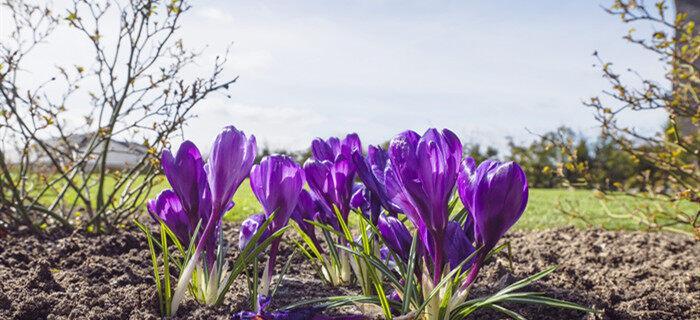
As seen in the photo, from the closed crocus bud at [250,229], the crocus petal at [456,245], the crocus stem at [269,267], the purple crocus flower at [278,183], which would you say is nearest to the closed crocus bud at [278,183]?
the purple crocus flower at [278,183]

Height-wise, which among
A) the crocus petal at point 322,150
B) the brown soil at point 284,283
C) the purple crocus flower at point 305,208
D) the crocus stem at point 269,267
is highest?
the crocus petal at point 322,150

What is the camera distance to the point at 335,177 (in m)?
2.23

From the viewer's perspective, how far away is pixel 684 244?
15.9ft

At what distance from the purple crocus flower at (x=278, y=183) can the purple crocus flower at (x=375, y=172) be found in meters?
0.19

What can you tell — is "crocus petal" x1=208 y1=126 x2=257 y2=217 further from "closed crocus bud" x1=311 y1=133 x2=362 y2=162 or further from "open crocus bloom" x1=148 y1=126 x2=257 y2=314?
"closed crocus bud" x1=311 y1=133 x2=362 y2=162

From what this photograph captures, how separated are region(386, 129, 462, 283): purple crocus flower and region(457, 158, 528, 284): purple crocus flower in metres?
0.06

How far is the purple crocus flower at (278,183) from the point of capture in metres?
Result: 1.97

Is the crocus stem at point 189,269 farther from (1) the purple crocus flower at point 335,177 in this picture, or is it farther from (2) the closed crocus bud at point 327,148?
(2) the closed crocus bud at point 327,148

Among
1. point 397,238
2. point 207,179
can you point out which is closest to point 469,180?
point 397,238

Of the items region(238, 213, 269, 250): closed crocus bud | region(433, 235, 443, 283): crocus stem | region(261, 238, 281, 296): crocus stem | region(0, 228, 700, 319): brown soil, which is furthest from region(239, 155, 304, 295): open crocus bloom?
region(433, 235, 443, 283): crocus stem

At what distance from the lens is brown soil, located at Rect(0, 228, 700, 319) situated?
2.19 metres

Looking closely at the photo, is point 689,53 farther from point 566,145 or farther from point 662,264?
point 662,264

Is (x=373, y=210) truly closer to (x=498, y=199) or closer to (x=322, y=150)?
(x=322, y=150)

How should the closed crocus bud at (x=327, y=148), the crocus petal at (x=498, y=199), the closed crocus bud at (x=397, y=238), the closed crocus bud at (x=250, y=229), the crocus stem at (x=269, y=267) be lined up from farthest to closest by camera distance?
the closed crocus bud at (x=327, y=148)
the closed crocus bud at (x=250, y=229)
the crocus stem at (x=269, y=267)
the closed crocus bud at (x=397, y=238)
the crocus petal at (x=498, y=199)
